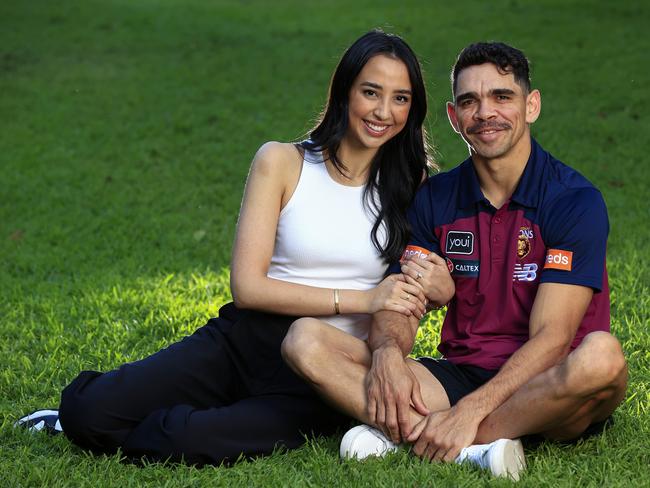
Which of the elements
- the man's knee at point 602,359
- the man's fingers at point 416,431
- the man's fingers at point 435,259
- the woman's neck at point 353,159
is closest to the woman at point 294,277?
the woman's neck at point 353,159

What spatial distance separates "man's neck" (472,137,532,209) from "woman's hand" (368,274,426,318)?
0.46 m

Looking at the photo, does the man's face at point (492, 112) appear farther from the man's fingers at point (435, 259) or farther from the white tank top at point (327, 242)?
the white tank top at point (327, 242)

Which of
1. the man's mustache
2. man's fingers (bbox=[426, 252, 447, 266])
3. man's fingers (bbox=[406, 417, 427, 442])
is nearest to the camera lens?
man's fingers (bbox=[406, 417, 427, 442])

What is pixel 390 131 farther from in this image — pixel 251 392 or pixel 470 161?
pixel 251 392

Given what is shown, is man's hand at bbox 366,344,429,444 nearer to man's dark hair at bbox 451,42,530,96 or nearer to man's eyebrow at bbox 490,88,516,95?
man's eyebrow at bbox 490,88,516,95

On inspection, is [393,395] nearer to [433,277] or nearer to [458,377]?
[458,377]

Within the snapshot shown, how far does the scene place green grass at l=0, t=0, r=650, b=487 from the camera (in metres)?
3.85

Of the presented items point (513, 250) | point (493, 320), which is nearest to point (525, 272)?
point (513, 250)

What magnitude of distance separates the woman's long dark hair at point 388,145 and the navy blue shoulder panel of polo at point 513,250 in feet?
0.50

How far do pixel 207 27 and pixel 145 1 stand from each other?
2956mm

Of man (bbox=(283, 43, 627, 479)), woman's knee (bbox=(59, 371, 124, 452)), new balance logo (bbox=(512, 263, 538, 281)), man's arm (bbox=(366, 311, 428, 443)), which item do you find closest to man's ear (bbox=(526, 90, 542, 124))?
man (bbox=(283, 43, 627, 479))

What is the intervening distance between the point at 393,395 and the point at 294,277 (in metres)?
0.71

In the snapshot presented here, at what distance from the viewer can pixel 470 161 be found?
416 centimetres

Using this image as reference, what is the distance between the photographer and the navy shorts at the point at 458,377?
3908 millimetres
